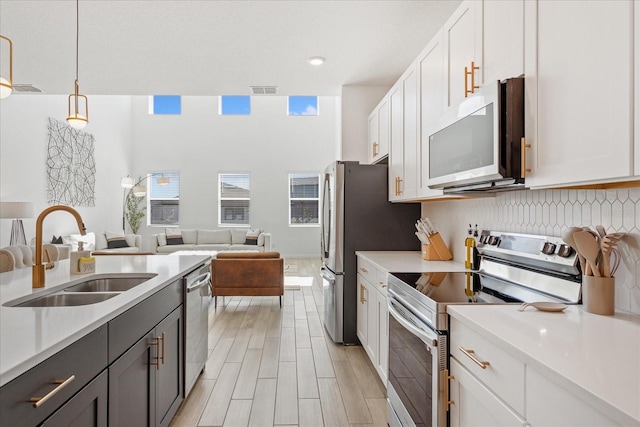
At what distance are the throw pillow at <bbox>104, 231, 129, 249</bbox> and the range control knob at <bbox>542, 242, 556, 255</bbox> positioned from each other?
799 centimetres

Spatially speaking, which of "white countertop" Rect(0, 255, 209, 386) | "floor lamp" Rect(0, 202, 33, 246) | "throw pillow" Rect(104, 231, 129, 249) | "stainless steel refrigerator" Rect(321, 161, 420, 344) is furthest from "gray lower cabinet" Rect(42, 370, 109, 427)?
"throw pillow" Rect(104, 231, 129, 249)

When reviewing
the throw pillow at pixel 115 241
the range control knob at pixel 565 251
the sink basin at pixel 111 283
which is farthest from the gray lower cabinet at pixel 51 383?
the throw pillow at pixel 115 241

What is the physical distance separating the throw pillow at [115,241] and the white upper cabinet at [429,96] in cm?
708

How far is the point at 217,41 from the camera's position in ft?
11.6

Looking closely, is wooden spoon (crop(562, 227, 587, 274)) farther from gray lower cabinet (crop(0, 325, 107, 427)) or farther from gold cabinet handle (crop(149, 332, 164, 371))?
gold cabinet handle (crop(149, 332, 164, 371))

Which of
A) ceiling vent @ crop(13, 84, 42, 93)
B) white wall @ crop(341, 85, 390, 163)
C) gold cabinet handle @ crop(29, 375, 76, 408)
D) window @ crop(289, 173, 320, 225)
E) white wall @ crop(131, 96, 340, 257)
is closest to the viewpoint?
gold cabinet handle @ crop(29, 375, 76, 408)

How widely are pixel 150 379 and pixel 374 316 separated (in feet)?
5.18

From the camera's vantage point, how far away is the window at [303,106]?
10.4 metres

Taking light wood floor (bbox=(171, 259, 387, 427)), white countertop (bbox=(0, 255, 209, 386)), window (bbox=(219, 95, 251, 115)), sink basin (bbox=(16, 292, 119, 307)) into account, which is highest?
window (bbox=(219, 95, 251, 115))

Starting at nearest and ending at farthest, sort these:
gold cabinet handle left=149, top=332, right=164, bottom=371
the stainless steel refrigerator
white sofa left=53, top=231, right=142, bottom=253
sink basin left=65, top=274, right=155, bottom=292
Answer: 1. gold cabinet handle left=149, top=332, right=164, bottom=371
2. sink basin left=65, top=274, right=155, bottom=292
3. the stainless steel refrigerator
4. white sofa left=53, top=231, right=142, bottom=253

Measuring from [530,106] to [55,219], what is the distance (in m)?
7.84

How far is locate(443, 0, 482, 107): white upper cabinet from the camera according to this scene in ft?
6.25

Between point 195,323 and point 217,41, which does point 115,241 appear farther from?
point 195,323

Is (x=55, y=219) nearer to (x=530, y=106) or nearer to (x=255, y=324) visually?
(x=255, y=324)
